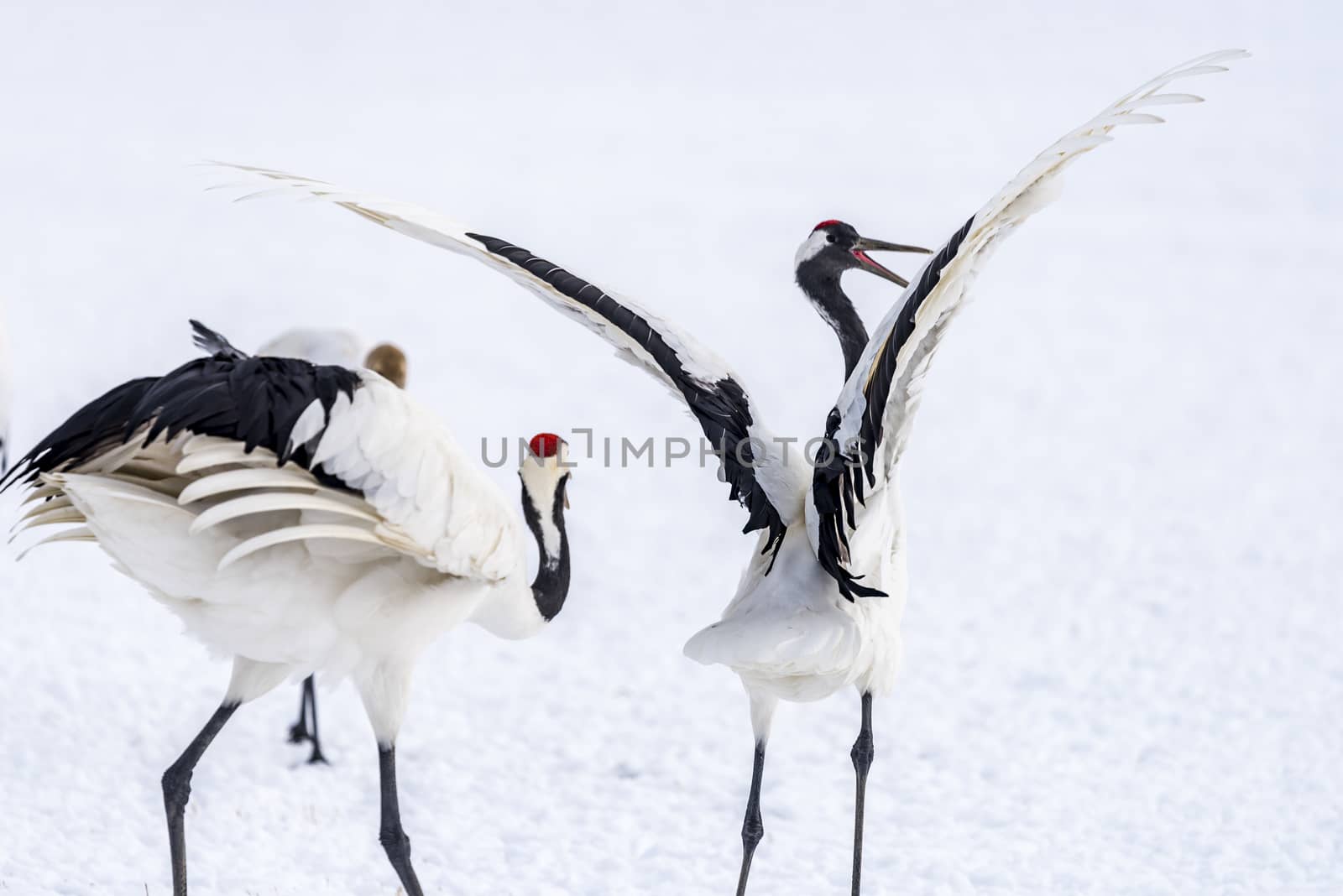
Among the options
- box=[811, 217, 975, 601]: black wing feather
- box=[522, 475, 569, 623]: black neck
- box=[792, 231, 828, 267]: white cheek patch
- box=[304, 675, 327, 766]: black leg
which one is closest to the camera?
box=[811, 217, 975, 601]: black wing feather

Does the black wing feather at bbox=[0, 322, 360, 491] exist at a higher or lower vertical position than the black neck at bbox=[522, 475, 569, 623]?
higher

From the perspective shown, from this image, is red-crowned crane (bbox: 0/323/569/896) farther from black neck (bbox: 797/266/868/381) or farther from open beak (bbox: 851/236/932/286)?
open beak (bbox: 851/236/932/286)

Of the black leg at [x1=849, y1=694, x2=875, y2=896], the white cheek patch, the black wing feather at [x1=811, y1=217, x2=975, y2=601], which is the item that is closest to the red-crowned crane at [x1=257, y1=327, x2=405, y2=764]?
the white cheek patch

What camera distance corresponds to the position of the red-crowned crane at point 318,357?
15.4 ft

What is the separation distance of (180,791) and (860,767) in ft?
5.99

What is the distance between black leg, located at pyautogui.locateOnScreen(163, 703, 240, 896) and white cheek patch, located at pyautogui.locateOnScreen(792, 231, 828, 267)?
216cm

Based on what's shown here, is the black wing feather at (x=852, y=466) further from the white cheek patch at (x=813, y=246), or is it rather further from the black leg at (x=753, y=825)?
the white cheek patch at (x=813, y=246)

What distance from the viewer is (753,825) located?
367 cm

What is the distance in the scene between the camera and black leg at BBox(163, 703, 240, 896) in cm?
310

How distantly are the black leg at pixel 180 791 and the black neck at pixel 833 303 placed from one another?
210cm

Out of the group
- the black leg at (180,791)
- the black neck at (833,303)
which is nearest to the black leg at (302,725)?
the black leg at (180,791)

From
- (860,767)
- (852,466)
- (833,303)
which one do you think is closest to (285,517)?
(852,466)

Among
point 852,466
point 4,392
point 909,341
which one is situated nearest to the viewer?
point 909,341

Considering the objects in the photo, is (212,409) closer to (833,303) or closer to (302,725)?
(833,303)
